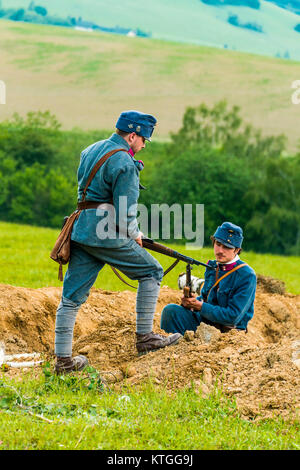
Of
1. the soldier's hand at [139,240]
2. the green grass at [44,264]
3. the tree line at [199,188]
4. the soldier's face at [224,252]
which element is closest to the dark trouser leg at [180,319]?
the soldier's face at [224,252]

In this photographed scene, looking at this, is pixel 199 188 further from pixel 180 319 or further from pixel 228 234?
pixel 228 234

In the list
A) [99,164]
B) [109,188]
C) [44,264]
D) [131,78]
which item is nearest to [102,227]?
[109,188]

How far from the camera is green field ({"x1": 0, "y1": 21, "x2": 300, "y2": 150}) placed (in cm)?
6975

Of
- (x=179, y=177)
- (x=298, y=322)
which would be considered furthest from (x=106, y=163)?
(x=179, y=177)

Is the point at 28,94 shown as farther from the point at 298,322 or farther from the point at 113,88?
the point at 298,322

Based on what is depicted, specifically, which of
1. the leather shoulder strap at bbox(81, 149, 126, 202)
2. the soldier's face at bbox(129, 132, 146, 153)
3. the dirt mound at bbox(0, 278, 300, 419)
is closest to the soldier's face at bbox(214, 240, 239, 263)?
the dirt mound at bbox(0, 278, 300, 419)

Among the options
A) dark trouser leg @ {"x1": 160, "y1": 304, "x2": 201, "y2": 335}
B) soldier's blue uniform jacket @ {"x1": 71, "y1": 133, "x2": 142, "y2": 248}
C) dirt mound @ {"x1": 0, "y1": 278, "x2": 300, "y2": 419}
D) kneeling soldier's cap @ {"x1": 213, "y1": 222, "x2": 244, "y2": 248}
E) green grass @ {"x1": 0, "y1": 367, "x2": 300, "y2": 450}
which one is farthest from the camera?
dark trouser leg @ {"x1": 160, "y1": 304, "x2": 201, "y2": 335}

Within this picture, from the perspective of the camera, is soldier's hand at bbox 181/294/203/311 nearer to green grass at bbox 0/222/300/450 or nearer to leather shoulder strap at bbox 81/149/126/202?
green grass at bbox 0/222/300/450

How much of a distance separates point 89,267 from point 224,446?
197 centimetres

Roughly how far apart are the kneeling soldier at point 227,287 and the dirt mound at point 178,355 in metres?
0.19

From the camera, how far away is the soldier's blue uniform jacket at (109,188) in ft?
17.5

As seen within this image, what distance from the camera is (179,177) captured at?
4878 centimetres

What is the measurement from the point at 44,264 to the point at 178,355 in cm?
957

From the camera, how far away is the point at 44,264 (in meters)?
15.0
